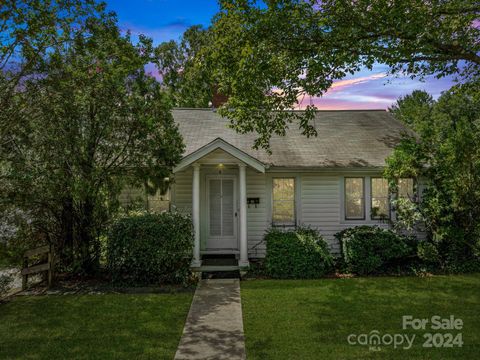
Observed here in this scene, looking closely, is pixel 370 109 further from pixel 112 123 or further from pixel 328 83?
pixel 112 123

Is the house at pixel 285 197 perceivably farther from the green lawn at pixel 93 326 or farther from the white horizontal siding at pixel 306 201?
the green lawn at pixel 93 326

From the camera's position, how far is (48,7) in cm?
735

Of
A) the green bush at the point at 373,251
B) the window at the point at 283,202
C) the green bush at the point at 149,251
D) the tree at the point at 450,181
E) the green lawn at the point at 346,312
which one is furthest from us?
the window at the point at 283,202

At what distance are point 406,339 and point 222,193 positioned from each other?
7.41 metres

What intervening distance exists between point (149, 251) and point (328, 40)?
663cm

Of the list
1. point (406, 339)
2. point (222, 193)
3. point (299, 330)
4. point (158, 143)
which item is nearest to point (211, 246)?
point (222, 193)

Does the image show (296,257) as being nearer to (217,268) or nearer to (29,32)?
(217,268)

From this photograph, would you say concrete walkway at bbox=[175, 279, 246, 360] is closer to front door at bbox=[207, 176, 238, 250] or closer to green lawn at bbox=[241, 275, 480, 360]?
green lawn at bbox=[241, 275, 480, 360]

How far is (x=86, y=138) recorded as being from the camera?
352 inches

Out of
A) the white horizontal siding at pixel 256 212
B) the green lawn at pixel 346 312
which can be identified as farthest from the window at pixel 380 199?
the white horizontal siding at pixel 256 212

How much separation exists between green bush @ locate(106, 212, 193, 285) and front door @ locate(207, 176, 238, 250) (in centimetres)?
270

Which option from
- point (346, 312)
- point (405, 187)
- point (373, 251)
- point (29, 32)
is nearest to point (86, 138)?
point (29, 32)

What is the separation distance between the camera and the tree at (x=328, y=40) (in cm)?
716

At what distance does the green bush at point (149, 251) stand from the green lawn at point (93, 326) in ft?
2.79
